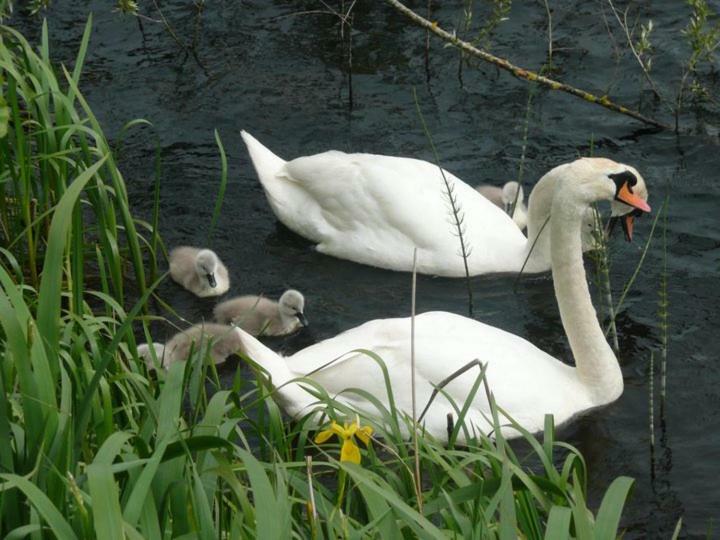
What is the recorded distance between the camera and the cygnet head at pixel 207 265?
22.1 ft

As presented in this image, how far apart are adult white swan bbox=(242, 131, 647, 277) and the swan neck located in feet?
3.05

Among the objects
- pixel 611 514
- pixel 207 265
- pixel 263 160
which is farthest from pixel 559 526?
pixel 263 160

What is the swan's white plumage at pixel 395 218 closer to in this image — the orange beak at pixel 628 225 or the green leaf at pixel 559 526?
the orange beak at pixel 628 225

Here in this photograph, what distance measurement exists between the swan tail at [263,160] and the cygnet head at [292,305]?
1291 millimetres

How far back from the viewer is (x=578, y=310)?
19.9 ft

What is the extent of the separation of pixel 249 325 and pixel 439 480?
3.13m

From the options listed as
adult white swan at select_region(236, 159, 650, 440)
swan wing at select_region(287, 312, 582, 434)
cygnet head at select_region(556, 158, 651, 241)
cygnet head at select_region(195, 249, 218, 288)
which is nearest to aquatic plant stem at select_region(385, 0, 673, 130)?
cygnet head at select_region(556, 158, 651, 241)

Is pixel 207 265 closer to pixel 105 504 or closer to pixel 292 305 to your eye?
pixel 292 305

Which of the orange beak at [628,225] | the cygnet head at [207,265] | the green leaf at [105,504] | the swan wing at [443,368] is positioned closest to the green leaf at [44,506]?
the green leaf at [105,504]

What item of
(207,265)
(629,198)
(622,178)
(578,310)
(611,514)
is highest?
(611,514)

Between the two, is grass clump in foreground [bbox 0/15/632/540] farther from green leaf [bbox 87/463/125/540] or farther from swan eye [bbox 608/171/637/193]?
swan eye [bbox 608/171/637/193]

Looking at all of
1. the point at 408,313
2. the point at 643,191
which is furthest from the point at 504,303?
the point at 643,191

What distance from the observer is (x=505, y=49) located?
9.46 m

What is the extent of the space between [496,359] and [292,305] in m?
1.35
